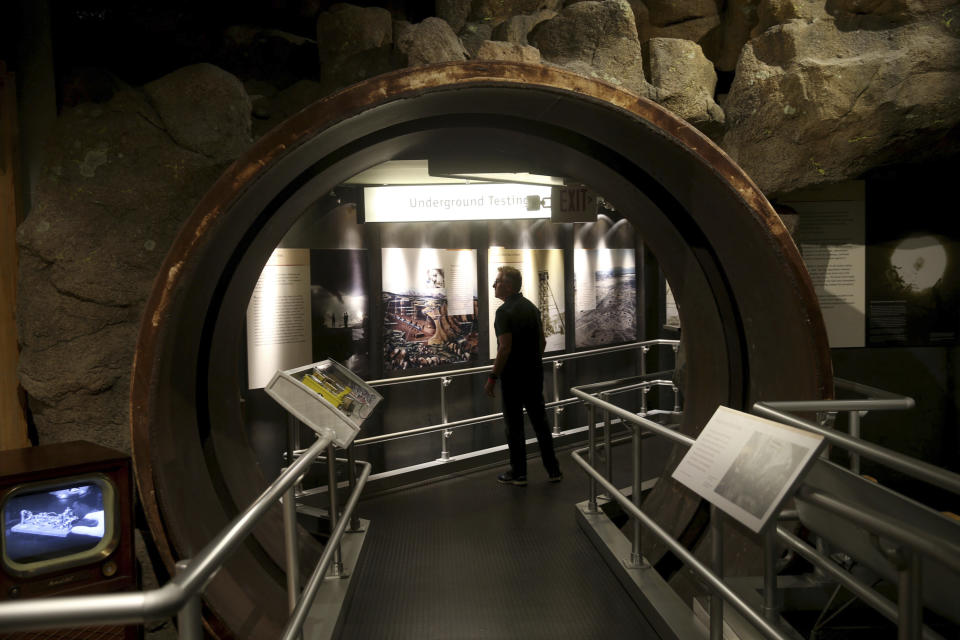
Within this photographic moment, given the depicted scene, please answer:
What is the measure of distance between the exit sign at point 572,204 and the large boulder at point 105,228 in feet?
9.17

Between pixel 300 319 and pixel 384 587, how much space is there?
7.77 ft

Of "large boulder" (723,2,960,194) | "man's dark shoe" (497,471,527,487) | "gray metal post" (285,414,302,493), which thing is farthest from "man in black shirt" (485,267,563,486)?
"large boulder" (723,2,960,194)

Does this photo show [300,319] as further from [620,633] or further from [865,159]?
[865,159]

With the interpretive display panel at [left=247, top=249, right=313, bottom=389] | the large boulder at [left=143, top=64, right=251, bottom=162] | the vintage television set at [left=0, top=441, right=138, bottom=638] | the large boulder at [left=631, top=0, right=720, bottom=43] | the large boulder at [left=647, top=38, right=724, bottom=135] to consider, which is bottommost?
the vintage television set at [left=0, top=441, right=138, bottom=638]

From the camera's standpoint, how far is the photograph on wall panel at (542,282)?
7.14 meters

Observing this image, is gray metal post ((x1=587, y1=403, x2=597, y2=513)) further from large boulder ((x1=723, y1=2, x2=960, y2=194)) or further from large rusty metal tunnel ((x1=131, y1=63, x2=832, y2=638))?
large boulder ((x1=723, y1=2, x2=960, y2=194))

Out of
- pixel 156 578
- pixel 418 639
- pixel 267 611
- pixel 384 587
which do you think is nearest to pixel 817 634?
pixel 418 639

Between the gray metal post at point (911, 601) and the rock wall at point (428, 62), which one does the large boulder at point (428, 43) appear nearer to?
the rock wall at point (428, 62)

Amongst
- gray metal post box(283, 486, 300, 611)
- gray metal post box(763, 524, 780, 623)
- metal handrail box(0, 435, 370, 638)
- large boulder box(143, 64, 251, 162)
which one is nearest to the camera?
metal handrail box(0, 435, 370, 638)

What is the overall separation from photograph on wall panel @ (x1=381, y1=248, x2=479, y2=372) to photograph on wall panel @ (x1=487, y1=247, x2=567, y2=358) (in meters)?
0.25

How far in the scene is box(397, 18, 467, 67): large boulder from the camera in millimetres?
3352

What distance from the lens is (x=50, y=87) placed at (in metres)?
3.22

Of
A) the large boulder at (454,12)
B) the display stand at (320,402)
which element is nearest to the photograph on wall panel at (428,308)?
the display stand at (320,402)

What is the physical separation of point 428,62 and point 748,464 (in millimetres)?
2533
